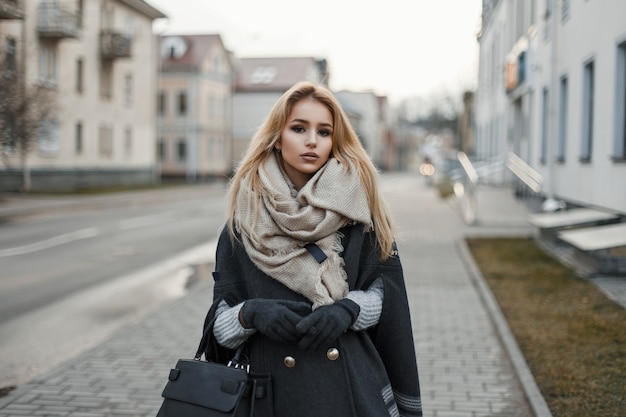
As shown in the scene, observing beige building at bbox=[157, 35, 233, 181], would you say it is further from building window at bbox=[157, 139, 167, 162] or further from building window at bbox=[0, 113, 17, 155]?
building window at bbox=[0, 113, 17, 155]

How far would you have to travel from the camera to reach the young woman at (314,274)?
2.46m

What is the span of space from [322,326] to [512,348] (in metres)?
4.46

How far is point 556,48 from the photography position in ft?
51.6

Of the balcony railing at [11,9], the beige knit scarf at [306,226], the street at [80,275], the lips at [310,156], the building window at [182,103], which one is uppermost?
the balcony railing at [11,9]

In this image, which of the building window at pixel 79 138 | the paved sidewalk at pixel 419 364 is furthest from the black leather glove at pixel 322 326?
the building window at pixel 79 138

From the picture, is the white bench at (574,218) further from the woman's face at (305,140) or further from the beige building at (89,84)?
the beige building at (89,84)

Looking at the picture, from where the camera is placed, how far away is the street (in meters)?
7.26

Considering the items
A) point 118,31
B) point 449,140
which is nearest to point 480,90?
point 118,31

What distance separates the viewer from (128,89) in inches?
1673

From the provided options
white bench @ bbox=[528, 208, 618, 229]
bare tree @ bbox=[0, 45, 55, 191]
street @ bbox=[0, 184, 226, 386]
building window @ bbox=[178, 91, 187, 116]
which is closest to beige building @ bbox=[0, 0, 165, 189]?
bare tree @ bbox=[0, 45, 55, 191]

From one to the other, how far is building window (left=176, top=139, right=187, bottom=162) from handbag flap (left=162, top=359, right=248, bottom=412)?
53.9 meters

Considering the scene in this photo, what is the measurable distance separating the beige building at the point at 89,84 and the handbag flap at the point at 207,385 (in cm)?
2400

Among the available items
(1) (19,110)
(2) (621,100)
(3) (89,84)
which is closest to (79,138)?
(3) (89,84)

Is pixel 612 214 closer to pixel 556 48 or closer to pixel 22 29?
pixel 556 48
